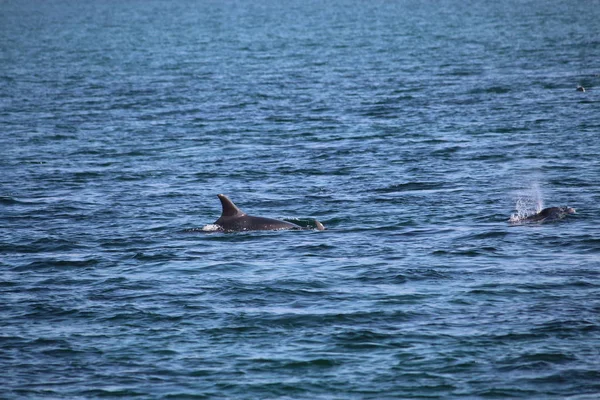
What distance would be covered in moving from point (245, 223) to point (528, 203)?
327 inches

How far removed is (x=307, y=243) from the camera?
27.5 meters

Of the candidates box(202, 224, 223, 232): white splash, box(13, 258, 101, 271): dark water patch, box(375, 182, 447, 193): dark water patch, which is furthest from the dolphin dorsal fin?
box(375, 182, 447, 193): dark water patch

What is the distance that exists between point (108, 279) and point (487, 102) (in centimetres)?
3363

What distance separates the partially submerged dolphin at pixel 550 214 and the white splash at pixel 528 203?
0.31m

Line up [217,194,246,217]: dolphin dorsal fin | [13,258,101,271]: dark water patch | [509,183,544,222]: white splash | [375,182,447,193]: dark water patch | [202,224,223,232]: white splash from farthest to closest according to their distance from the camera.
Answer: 1. [375,182,447,193]: dark water patch
2. [509,183,544,222]: white splash
3. [202,224,223,232]: white splash
4. [217,194,246,217]: dolphin dorsal fin
5. [13,258,101,271]: dark water patch

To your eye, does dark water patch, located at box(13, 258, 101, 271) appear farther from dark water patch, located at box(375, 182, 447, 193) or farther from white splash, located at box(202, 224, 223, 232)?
dark water patch, located at box(375, 182, 447, 193)

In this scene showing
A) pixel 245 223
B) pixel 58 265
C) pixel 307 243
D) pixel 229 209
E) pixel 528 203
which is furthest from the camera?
pixel 528 203

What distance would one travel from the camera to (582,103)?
5216 centimetres

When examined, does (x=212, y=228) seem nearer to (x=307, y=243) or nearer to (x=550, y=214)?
(x=307, y=243)

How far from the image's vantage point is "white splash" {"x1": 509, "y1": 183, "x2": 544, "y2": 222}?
29.7 meters

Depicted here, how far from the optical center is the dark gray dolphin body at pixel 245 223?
2884cm

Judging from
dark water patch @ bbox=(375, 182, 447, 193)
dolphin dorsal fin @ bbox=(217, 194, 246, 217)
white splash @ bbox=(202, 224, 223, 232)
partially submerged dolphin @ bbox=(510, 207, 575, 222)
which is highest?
dolphin dorsal fin @ bbox=(217, 194, 246, 217)

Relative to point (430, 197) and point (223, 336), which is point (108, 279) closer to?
point (223, 336)

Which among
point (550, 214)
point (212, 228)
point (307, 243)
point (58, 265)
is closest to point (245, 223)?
point (212, 228)
